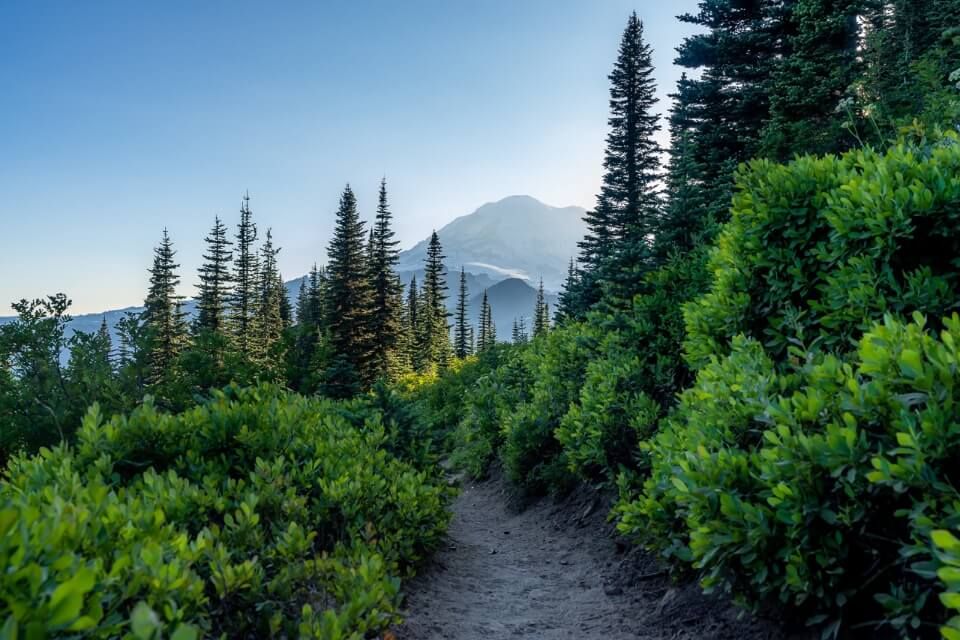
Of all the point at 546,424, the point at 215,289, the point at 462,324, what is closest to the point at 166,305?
the point at 215,289

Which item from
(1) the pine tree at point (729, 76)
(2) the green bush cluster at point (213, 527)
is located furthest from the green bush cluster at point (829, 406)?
(1) the pine tree at point (729, 76)

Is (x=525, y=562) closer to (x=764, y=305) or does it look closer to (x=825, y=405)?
(x=764, y=305)

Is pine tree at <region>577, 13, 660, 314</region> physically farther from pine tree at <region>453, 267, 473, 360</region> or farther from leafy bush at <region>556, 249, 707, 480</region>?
pine tree at <region>453, 267, 473, 360</region>

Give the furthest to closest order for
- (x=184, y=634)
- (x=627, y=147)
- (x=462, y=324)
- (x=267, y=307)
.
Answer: (x=462, y=324)
(x=267, y=307)
(x=627, y=147)
(x=184, y=634)

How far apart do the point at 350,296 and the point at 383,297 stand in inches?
131

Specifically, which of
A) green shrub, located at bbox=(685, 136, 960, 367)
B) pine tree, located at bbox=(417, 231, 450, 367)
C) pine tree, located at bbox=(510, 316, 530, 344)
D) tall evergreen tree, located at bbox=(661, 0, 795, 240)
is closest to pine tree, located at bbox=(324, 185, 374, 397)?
pine tree, located at bbox=(510, 316, 530, 344)

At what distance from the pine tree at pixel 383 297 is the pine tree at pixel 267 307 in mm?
8533

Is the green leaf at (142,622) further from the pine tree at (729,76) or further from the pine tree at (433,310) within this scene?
the pine tree at (433,310)

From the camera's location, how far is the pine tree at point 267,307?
45.2m

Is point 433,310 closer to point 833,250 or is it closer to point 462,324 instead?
point 462,324

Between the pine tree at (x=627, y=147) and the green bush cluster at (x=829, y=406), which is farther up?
the pine tree at (x=627, y=147)

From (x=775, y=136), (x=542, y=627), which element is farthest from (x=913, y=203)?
(x=775, y=136)

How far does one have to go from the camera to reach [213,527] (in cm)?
332

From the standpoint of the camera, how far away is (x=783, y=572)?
9.87ft
